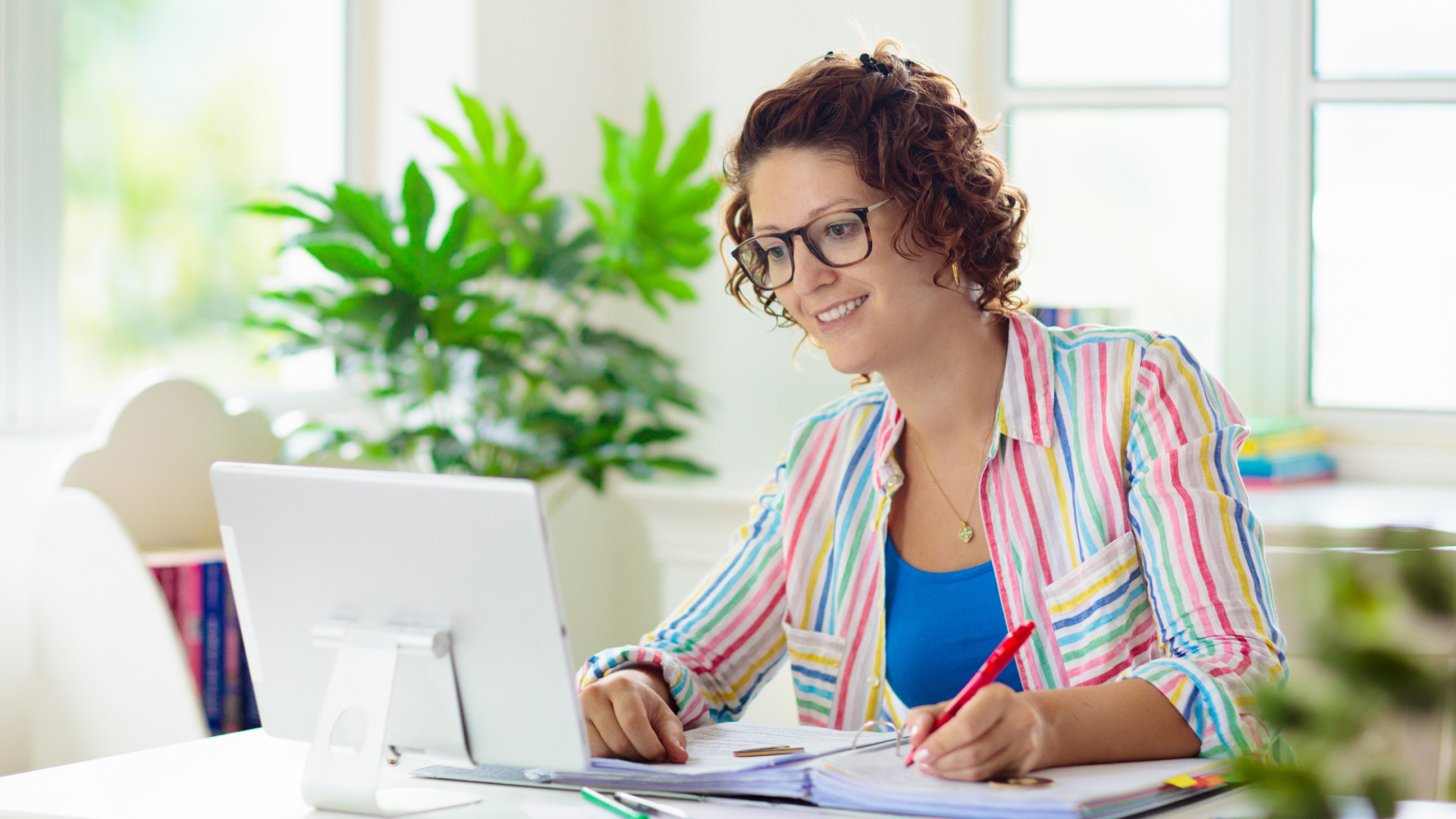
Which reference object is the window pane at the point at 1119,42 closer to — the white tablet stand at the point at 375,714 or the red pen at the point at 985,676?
the red pen at the point at 985,676

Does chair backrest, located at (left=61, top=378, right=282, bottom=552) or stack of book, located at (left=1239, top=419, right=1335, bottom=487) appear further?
stack of book, located at (left=1239, top=419, right=1335, bottom=487)

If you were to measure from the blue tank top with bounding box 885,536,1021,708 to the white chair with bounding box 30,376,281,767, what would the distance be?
37.4 inches

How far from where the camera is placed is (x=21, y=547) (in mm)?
2049

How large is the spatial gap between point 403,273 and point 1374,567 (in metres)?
1.96

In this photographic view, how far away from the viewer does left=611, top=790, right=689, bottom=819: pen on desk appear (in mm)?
911

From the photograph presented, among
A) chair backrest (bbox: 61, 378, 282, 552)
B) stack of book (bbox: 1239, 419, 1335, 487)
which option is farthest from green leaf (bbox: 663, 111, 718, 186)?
stack of book (bbox: 1239, 419, 1335, 487)

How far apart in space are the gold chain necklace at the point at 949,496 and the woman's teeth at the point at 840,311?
17 centimetres

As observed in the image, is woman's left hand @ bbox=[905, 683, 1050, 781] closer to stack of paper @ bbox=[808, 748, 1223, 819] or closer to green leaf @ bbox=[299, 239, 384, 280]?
stack of paper @ bbox=[808, 748, 1223, 819]

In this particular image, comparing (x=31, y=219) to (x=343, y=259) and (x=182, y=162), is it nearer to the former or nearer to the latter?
(x=182, y=162)

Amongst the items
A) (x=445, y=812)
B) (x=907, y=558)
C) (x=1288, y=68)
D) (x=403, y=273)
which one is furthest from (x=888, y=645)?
(x=1288, y=68)

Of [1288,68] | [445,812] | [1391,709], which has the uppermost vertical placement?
[1288,68]

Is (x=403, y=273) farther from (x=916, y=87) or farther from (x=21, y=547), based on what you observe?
(x=916, y=87)

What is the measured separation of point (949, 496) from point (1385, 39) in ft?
5.41

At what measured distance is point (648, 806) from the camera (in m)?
0.93
